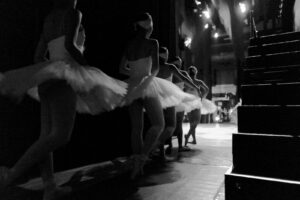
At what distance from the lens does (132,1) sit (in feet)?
15.0

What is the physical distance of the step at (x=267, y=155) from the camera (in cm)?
213

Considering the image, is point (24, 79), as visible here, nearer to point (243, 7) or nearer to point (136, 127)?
point (136, 127)

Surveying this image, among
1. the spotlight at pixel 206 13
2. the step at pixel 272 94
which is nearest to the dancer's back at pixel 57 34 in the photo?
the step at pixel 272 94

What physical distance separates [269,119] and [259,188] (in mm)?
877

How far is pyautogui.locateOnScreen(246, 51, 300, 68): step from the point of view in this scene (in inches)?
135

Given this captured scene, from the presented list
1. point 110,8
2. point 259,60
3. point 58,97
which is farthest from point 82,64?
point 259,60

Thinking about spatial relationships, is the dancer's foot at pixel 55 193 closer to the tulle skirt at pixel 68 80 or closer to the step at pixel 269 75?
the tulle skirt at pixel 68 80

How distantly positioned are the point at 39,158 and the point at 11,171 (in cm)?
20

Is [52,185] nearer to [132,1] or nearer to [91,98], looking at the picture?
[91,98]

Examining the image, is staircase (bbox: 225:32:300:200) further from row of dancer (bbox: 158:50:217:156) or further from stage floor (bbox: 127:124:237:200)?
row of dancer (bbox: 158:50:217:156)

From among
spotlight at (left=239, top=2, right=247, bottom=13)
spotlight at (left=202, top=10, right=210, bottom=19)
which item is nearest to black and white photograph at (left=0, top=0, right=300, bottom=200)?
spotlight at (left=239, top=2, right=247, bottom=13)

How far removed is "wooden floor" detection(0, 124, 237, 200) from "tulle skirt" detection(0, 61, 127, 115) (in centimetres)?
85

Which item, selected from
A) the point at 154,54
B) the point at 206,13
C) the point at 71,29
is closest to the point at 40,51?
the point at 71,29

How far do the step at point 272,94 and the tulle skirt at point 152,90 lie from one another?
0.94 metres
